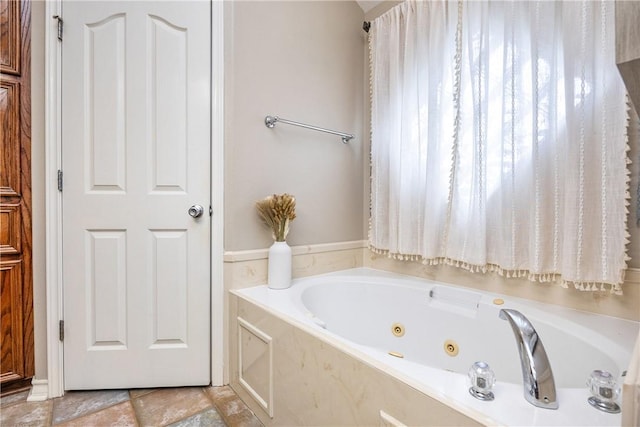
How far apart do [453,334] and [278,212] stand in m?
1.00

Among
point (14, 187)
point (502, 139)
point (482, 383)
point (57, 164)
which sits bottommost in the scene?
point (482, 383)

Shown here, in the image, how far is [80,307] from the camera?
1.54 meters

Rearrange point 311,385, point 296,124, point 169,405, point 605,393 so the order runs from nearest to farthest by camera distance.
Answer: point 605,393, point 311,385, point 169,405, point 296,124

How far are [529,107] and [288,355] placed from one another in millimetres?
1385

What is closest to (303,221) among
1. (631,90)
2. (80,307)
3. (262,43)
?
(262,43)

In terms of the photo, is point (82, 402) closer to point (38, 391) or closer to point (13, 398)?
point (38, 391)

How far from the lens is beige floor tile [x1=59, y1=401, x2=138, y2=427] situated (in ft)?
4.40

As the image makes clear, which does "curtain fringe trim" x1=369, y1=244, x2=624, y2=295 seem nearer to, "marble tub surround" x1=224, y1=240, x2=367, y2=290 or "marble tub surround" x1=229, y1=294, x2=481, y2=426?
"marble tub surround" x1=224, y1=240, x2=367, y2=290

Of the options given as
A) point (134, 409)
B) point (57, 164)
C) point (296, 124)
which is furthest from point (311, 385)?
point (57, 164)

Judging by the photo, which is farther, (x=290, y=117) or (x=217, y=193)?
(x=290, y=117)

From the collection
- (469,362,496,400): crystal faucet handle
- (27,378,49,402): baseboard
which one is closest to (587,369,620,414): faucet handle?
(469,362,496,400): crystal faucet handle

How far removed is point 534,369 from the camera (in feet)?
2.34

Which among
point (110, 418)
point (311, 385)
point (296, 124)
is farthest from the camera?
point (296, 124)

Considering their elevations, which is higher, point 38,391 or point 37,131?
point 37,131
